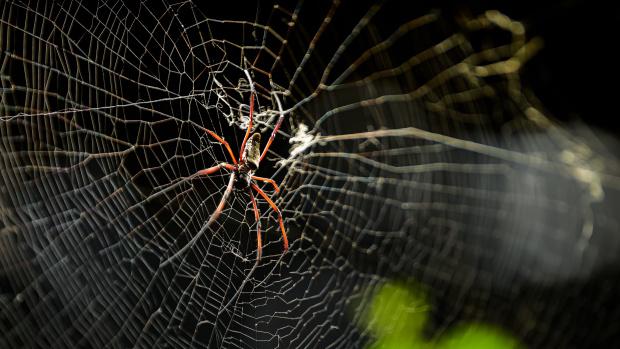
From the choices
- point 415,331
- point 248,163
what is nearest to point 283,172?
point 248,163

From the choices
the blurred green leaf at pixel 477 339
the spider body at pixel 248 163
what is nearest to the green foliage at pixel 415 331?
the blurred green leaf at pixel 477 339

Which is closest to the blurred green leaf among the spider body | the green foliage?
the green foliage

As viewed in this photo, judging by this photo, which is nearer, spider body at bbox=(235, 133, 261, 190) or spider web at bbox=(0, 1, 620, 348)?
spider web at bbox=(0, 1, 620, 348)

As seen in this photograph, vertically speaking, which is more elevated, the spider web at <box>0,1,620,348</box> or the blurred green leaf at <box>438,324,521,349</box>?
the spider web at <box>0,1,620,348</box>

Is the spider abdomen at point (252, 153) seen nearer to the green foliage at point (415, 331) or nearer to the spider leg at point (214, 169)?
the spider leg at point (214, 169)

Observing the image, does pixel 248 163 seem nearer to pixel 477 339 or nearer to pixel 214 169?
pixel 214 169

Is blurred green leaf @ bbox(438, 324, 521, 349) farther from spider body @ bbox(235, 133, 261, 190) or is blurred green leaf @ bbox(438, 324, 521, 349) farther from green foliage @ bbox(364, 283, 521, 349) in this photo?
spider body @ bbox(235, 133, 261, 190)
